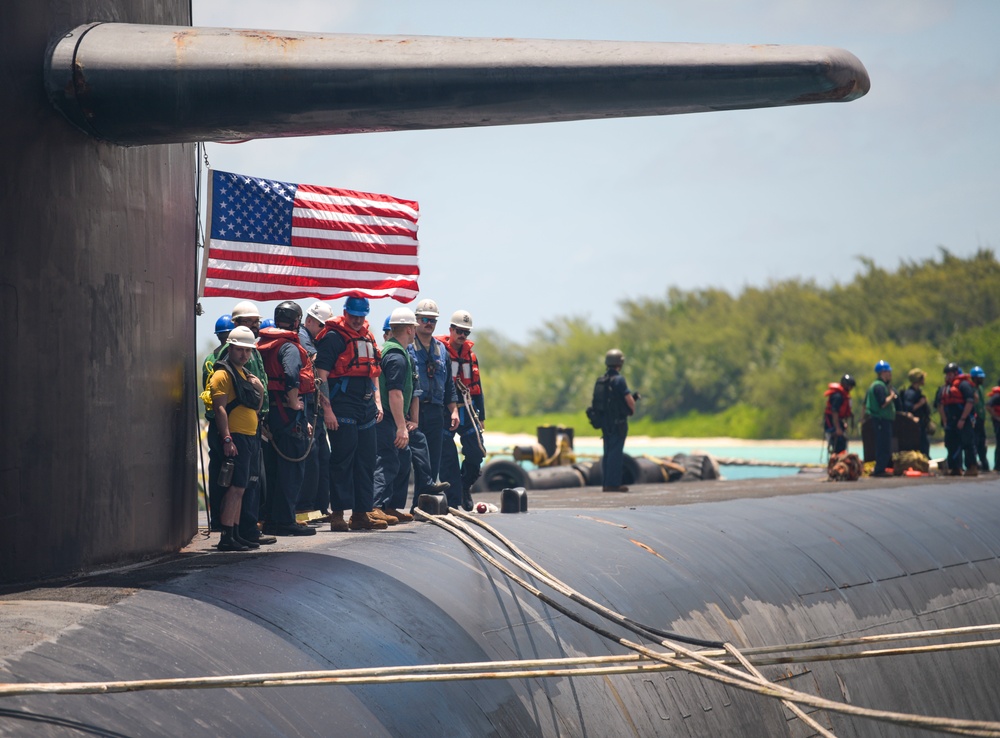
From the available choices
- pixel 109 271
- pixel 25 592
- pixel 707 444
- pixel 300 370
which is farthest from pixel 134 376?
pixel 707 444

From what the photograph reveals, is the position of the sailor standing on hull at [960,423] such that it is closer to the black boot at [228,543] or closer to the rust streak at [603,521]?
the rust streak at [603,521]

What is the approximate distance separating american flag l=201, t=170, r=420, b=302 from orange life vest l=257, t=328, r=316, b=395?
539mm

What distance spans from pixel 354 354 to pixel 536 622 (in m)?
2.94

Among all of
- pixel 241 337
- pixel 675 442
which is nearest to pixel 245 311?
pixel 241 337

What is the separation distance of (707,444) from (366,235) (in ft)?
177

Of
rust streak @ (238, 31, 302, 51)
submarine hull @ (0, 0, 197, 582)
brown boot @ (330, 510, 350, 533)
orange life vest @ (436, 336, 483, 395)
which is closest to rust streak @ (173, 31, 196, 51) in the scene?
rust streak @ (238, 31, 302, 51)

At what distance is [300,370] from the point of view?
8.17 metres

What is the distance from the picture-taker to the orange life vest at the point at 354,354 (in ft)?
28.3

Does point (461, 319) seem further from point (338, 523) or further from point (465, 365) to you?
point (338, 523)

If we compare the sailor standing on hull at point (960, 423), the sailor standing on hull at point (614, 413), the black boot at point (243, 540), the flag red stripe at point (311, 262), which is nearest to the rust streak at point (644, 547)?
the black boot at point (243, 540)

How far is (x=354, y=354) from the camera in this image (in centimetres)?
871

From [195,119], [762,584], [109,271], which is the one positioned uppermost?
[195,119]

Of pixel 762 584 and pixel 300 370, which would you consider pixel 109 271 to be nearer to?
pixel 300 370

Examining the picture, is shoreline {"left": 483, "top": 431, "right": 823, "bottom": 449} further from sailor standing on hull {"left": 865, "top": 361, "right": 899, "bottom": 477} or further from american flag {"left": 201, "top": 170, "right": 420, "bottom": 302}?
american flag {"left": 201, "top": 170, "right": 420, "bottom": 302}
